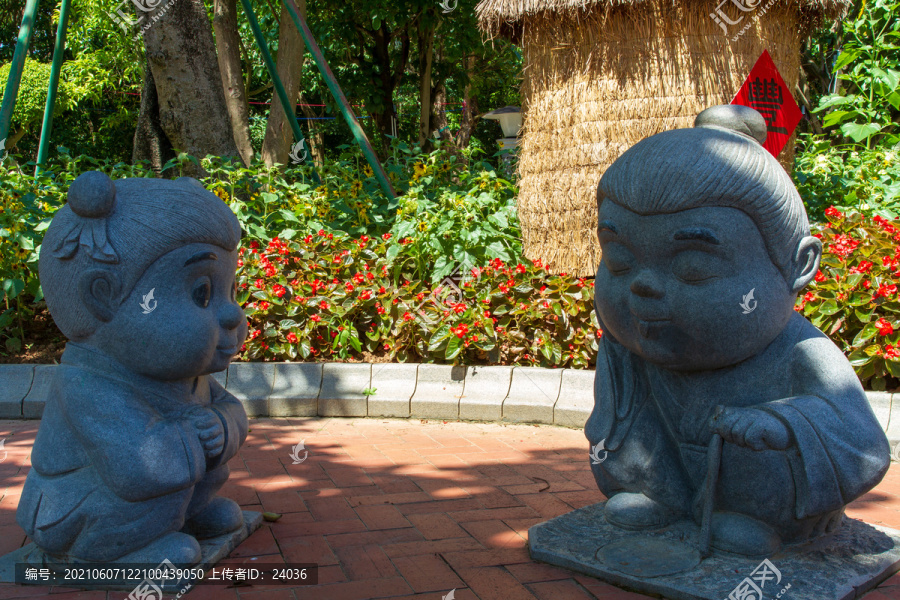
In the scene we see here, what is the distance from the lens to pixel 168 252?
2.59 metres

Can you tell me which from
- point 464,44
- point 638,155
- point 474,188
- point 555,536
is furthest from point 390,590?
point 464,44

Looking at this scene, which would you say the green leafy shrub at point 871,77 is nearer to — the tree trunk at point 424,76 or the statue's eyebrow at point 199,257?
the tree trunk at point 424,76

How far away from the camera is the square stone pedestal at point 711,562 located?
255 centimetres

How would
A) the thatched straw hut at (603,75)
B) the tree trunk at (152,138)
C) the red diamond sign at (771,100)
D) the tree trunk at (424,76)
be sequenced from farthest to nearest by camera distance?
the tree trunk at (424,76) → the tree trunk at (152,138) → the red diamond sign at (771,100) → the thatched straw hut at (603,75)

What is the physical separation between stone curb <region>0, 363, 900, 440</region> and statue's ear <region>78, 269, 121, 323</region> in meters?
2.70

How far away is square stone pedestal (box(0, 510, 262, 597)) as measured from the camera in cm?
271

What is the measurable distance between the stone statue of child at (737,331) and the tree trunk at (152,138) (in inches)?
243

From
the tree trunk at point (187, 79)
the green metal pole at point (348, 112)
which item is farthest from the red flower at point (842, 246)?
the tree trunk at point (187, 79)

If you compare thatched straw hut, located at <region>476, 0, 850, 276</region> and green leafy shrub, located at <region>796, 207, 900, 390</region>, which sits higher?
thatched straw hut, located at <region>476, 0, 850, 276</region>

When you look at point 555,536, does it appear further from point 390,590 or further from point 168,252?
point 168,252

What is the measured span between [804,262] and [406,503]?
2.13 metres

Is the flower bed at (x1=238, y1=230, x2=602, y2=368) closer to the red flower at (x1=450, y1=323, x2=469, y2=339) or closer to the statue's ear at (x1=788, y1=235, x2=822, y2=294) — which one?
the red flower at (x1=450, y1=323, x2=469, y2=339)

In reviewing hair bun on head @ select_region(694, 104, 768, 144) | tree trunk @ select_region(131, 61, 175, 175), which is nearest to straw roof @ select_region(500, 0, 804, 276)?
hair bun on head @ select_region(694, 104, 768, 144)

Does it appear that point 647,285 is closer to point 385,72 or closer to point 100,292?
point 100,292
